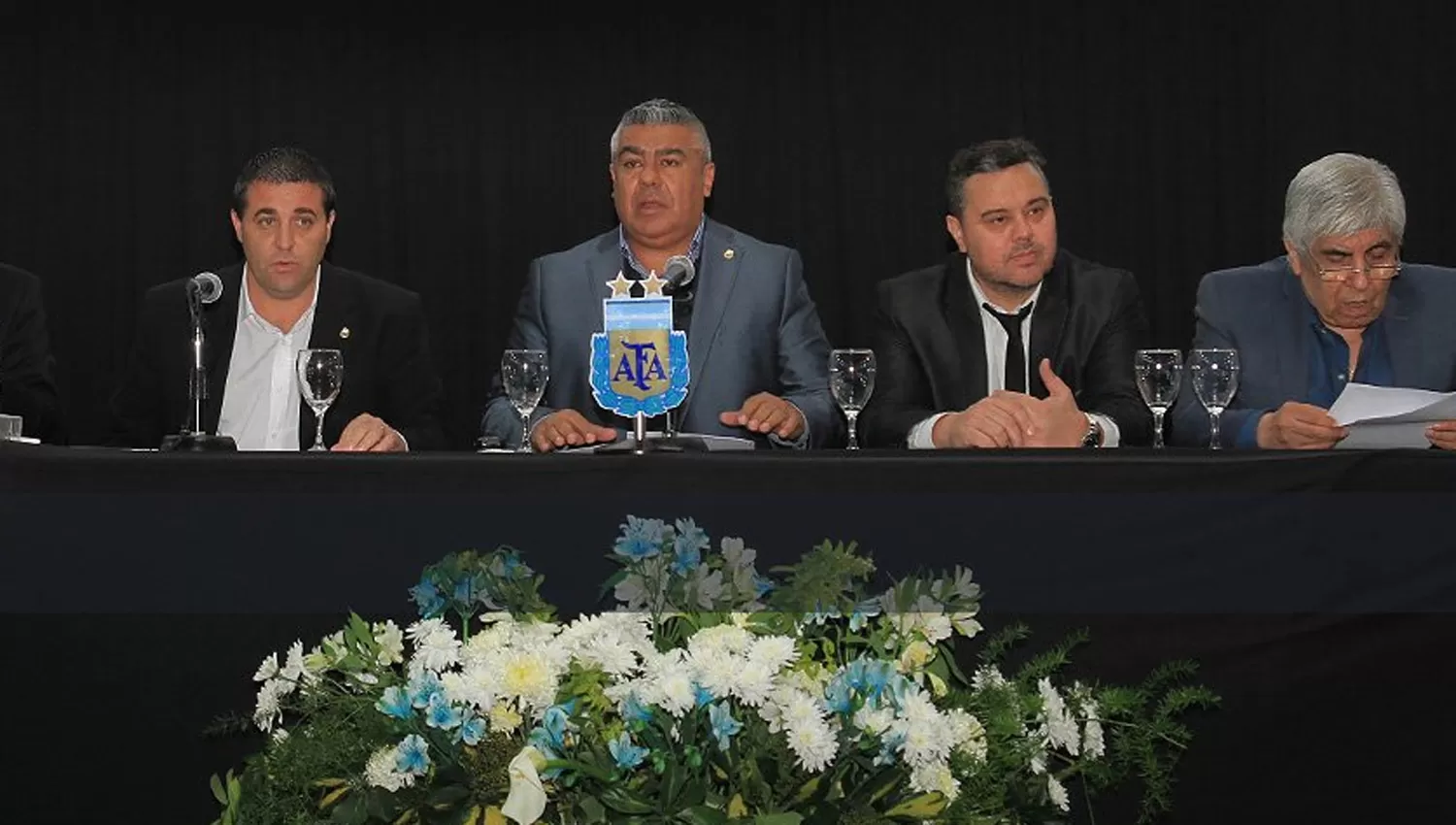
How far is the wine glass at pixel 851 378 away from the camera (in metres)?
3.15

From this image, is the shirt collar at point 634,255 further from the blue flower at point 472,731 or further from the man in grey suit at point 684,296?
the blue flower at point 472,731

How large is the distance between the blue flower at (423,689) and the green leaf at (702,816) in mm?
222

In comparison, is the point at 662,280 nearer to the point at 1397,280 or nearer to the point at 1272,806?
the point at 1272,806

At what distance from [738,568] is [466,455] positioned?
3.57 feet

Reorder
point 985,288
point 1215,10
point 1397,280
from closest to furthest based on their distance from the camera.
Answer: point 1397,280, point 985,288, point 1215,10

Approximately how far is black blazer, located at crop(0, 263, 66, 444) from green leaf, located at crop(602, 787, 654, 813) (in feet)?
9.30

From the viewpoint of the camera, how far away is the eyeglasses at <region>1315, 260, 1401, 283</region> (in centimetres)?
356

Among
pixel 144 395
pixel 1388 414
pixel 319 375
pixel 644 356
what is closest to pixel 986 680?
pixel 644 356

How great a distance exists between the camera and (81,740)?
2422 mm

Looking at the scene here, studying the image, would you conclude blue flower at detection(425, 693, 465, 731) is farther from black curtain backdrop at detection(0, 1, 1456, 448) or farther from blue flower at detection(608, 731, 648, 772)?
black curtain backdrop at detection(0, 1, 1456, 448)

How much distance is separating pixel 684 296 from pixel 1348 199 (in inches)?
58.9

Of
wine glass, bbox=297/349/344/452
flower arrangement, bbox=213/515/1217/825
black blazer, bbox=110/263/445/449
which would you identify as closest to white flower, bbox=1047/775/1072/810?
flower arrangement, bbox=213/515/1217/825

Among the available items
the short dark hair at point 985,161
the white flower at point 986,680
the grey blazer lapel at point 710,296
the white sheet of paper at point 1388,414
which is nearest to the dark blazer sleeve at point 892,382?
the short dark hair at point 985,161

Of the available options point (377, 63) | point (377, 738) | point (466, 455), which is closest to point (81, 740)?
point (466, 455)
